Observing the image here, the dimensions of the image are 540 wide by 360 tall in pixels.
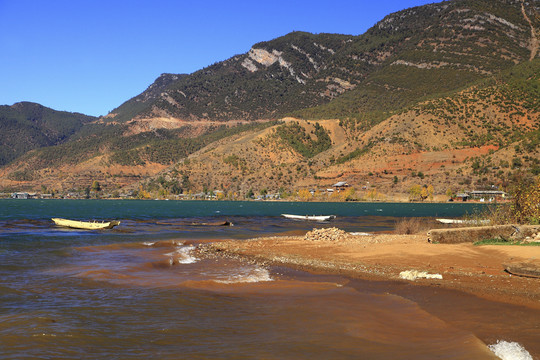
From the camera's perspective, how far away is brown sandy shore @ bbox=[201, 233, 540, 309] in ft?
46.2

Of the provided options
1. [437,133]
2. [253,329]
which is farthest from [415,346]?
[437,133]

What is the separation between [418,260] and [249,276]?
24.6 ft

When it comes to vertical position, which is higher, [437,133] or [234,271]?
[437,133]

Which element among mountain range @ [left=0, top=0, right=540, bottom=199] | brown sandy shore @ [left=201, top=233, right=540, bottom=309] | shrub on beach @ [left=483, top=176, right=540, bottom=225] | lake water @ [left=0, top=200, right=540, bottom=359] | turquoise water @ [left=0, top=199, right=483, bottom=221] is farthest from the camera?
Result: mountain range @ [left=0, top=0, right=540, bottom=199]

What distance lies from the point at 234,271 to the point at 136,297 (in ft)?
18.0

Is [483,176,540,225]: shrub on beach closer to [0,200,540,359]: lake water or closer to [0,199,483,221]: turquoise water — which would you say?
[0,200,540,359]: lake water

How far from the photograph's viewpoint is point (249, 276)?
17312 mm

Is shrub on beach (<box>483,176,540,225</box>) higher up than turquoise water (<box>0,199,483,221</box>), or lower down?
higher up

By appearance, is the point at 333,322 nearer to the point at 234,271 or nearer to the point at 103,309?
the point at 103,309

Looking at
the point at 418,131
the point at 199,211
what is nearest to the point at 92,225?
the point at 199,211

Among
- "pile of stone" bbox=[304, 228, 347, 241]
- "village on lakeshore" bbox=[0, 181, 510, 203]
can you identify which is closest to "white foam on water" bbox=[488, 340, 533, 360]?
"pile of stone" bbox=[304, 228, 347, 241]

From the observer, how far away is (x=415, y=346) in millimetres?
9141

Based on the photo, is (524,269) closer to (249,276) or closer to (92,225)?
(249,276)

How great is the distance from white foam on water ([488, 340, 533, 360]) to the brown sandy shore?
3.56 m
